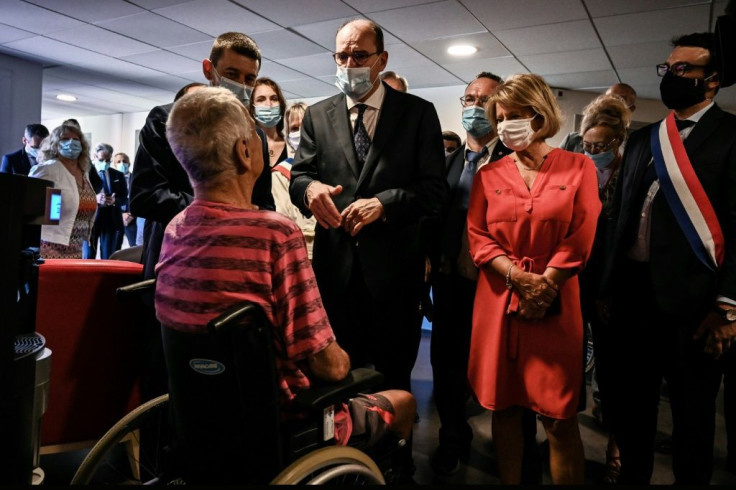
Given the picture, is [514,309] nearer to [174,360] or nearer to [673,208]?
[673,208]

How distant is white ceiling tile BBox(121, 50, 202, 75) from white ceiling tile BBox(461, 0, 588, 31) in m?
3.58

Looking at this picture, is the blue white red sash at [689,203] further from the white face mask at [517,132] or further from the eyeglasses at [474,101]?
the eyeglasses at [474,101]

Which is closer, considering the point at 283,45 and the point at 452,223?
the point at 452,223

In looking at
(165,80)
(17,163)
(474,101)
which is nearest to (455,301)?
(474,101)

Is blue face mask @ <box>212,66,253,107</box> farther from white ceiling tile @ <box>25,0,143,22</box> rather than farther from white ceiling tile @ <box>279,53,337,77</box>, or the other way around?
white ceiling tile @ <box>279,53,337,77</box>

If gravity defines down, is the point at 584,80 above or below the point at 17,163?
above

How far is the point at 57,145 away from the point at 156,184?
2.52 m

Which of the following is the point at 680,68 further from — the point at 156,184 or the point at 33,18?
the point at 33,18

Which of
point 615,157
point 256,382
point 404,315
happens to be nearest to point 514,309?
point 404,315

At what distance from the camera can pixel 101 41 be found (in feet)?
18.7

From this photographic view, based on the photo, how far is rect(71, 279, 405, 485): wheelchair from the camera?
→ 98 cm

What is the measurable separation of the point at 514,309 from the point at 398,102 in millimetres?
815

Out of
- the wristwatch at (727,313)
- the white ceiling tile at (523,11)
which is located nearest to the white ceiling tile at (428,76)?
the white ceiling tile at (523,11)

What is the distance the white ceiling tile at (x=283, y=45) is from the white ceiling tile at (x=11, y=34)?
2479mm
